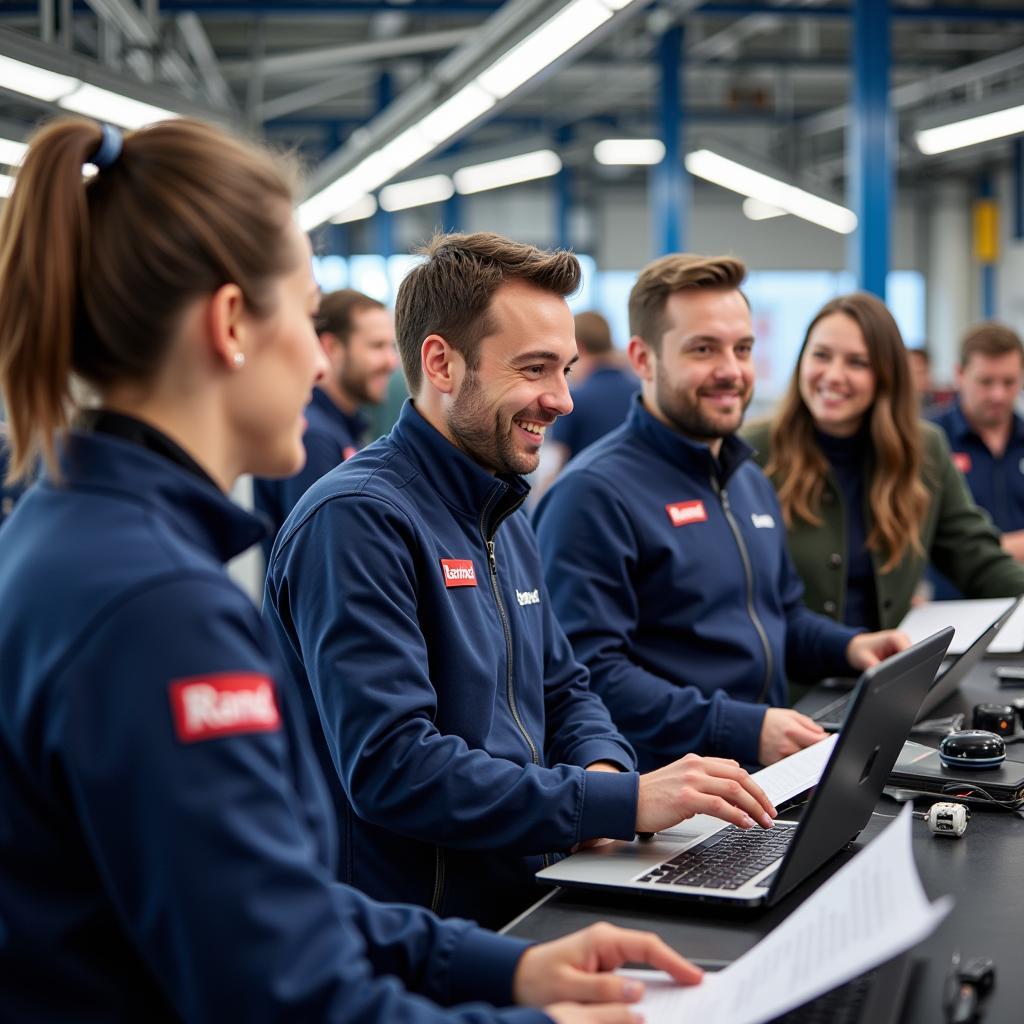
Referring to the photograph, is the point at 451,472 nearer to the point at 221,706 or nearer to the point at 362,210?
the point at 221,706

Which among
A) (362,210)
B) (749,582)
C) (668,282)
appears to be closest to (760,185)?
(362,210)

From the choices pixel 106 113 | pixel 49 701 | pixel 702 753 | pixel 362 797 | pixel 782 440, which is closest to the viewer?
pixel 49 701

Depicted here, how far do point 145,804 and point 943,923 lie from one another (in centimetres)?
94

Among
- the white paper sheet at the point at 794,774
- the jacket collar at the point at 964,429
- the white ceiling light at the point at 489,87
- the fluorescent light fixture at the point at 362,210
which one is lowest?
the white paper sheet at the point at 794,774

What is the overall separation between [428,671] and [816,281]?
1612 centimetres

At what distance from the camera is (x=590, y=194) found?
16.3 metres

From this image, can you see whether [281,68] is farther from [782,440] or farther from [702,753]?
[702,753]

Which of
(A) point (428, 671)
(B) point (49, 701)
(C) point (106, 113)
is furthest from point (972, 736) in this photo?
(C) point (106, 113)

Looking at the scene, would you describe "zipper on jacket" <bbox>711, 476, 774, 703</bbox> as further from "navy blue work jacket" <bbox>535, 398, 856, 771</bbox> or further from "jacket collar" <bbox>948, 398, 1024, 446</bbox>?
"jacket collar" <bbox>948, 398, 1024, 446</bbox>

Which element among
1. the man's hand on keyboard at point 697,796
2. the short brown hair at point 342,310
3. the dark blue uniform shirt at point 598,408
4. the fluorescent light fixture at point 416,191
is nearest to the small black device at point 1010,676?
the man's hand on keyboard at point 697,796

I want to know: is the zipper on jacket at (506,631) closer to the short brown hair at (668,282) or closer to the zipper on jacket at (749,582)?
the zipper on jacket at (749,582)

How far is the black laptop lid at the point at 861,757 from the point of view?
51.9 inches

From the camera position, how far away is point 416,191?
11.0 metres

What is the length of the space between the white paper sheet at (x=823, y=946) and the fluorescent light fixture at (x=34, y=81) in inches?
132
